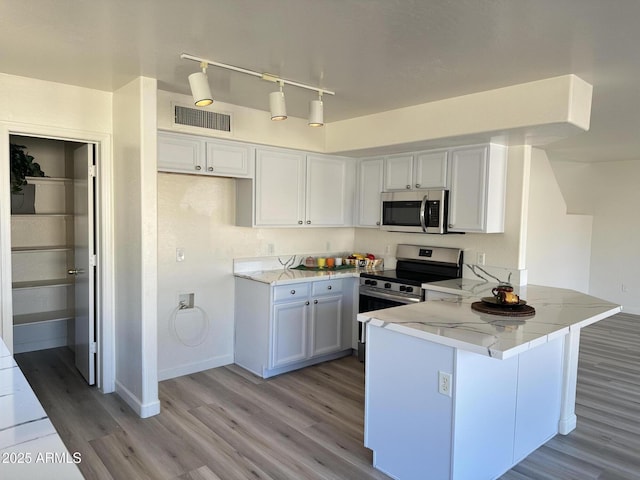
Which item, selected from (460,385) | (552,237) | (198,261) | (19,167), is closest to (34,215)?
(19,167)

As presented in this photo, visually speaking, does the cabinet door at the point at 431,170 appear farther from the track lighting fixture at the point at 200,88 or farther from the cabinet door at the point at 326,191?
the track lighting fixture at the point at 200,88

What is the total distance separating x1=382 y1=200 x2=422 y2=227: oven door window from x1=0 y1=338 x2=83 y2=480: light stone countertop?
3432 millimetres

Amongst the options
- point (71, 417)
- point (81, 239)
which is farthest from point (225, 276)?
point (71, 417)

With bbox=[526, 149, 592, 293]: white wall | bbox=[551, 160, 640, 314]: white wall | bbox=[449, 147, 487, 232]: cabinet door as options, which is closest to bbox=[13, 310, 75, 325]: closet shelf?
bbox=[449, 147, 487, 232]: cabinet door

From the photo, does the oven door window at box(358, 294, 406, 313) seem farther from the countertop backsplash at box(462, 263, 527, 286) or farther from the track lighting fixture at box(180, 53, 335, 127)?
the track lighting fixture at box(180, 53, 335, 127)

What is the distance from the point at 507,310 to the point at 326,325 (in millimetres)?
2022

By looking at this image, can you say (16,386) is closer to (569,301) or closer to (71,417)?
(71,417)

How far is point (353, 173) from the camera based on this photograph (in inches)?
196

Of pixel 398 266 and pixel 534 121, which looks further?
pixel 398 266

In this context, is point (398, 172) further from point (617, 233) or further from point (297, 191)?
point (617, 233)

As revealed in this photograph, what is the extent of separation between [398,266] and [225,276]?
1.82 metres

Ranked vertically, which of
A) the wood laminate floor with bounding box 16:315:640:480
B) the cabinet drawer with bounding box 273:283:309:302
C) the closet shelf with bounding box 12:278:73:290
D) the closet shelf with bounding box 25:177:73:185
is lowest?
the wood laminate floor with bounding box 16:315:640:480

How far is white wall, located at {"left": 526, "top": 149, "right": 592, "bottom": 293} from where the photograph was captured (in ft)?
20.3

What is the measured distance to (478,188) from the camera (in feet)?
12.7
